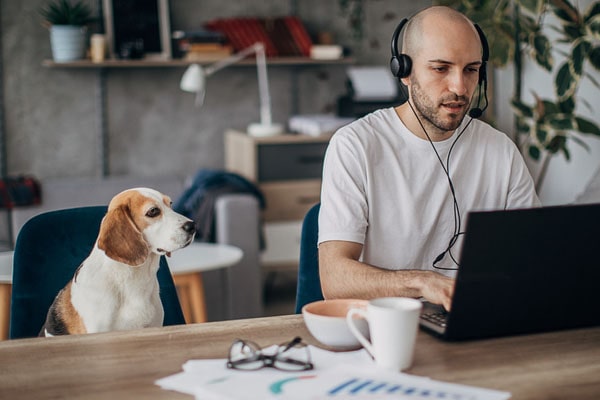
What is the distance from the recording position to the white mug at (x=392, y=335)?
108cm

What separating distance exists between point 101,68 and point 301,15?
1.12 m

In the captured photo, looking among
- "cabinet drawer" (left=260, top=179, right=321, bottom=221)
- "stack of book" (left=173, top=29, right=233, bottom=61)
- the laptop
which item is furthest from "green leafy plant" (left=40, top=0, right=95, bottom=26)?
the laptop

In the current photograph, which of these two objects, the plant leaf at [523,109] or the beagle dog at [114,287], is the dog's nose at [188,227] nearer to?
the beagle dog at [114,287]

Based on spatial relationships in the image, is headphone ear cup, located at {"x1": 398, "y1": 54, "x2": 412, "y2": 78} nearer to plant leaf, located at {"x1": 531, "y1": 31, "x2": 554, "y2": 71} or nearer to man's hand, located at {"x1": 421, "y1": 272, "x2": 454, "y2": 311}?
man's hand, located at {"x1": 421, "y1": 272, "x2": 454, "y2": 311}

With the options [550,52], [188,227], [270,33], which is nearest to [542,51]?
[550,52]

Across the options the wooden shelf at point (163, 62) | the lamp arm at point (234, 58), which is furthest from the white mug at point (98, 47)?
the lamp arm at point (234, 58)

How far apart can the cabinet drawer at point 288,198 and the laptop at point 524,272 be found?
285cm

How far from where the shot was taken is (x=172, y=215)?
175cm

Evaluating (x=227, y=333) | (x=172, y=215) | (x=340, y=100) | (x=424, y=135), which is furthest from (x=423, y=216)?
(x=340, y=100)

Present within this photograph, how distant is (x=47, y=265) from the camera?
Result: 5.52ft

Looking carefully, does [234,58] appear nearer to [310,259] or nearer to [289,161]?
[289,161]

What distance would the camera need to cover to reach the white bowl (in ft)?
3.86

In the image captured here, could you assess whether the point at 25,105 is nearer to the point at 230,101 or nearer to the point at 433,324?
the point at 230,101

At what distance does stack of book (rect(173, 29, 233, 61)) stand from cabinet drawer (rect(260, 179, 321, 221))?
0.74m
